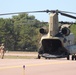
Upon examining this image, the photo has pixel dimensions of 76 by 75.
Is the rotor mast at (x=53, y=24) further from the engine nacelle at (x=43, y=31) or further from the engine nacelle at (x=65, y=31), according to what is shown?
the engine nacelle at (x=43, y=31)

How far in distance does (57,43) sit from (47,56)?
2.04 metres

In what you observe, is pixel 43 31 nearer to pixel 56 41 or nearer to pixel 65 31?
pixel 56 41

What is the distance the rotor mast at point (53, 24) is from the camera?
1278 inches

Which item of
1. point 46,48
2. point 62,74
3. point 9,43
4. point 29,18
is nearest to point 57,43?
point 46,48

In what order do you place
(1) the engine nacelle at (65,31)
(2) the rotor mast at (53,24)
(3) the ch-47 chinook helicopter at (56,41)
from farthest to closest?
1. (1) the engine nacelle at (65,31)
2. (3) the ch-47 chinook helicopter at (56,41)
3. (2) the rotor mast at (53,24)

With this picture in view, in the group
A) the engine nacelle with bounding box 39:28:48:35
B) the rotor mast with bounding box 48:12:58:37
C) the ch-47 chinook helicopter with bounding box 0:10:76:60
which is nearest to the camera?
the rotor mast with bounding box 48:12:58:37

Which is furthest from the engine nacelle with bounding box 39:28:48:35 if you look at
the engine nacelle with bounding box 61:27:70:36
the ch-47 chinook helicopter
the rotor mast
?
the engine nacelle with bounding box 61:27:70:36

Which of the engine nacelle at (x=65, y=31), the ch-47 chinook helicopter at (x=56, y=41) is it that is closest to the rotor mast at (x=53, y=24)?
the ch-47 chinook helicopter at (x=56, y=41)

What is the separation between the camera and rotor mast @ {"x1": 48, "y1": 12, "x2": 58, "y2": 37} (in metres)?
32.5

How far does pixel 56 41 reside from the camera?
35.0m

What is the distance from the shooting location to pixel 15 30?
369ft

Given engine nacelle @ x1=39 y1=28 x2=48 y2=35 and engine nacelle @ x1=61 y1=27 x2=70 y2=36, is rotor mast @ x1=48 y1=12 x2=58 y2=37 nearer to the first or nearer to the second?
engine nacelle @ x1=61 y1=27 x2=70 y2=36

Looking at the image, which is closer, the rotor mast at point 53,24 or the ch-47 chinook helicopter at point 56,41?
the rotor mast at point 53,24

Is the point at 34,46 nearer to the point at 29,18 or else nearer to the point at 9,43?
the point at 9,43
